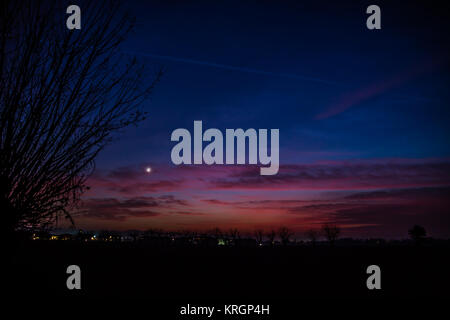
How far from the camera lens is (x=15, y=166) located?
12.7 feet

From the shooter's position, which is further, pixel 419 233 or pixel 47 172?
pixel 419 233
